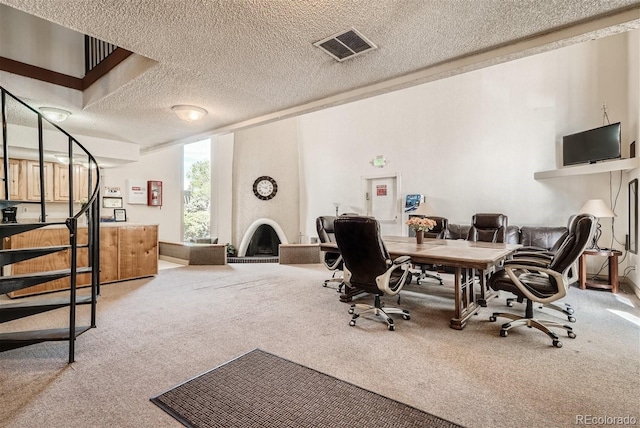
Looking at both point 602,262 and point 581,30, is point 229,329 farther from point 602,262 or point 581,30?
point 602,262

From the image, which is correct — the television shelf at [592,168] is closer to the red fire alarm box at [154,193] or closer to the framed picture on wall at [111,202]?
the red fire alarm box at [154,193]

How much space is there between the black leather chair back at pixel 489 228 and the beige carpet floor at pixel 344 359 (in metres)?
1.48

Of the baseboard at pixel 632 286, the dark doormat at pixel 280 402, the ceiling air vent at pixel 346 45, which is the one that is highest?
the ceiling air vent at pixel 346 45

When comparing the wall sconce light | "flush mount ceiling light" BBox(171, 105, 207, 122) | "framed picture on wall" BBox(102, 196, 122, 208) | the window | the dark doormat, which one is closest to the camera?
the dark doormat

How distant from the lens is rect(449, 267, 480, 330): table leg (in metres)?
2.92

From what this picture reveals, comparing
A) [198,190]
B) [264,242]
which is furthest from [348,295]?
[198,190]

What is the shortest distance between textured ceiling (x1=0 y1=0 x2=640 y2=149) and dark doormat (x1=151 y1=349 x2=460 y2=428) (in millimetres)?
2480

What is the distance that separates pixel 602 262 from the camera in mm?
4941

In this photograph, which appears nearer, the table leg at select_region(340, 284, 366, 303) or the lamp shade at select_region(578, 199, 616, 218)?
the table leg at select_region(340, 284, 366, 303)

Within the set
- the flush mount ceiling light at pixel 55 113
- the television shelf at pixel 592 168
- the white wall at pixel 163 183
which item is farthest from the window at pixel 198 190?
the television shelf at pixel 592 168

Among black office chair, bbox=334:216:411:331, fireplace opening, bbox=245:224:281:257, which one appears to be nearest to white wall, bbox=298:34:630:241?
fireplace opening, bbox=245:224:281:257

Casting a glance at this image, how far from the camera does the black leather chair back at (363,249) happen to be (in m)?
2.71

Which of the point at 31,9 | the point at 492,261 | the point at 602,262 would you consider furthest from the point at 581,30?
the point at 602,262

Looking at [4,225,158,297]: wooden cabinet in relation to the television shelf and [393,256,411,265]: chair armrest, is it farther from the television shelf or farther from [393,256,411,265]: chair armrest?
the television shelf
